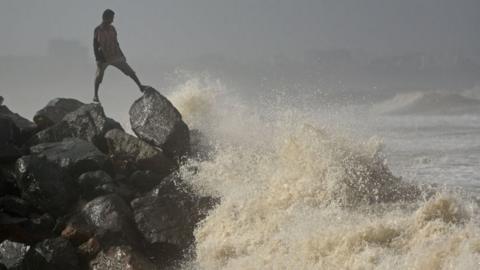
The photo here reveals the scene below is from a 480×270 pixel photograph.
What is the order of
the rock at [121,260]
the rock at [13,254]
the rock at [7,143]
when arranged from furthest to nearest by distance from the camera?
1. the rock at [7,143]
2. the rock at [121,260]
3. the rock at [13,254]

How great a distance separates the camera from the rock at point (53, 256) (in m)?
6.33

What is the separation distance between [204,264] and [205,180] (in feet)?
6.45

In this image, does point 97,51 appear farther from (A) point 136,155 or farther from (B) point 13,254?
(B) point 13,254

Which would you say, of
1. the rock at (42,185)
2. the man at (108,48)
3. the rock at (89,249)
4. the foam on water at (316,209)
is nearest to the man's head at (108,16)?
the man at (108,48)

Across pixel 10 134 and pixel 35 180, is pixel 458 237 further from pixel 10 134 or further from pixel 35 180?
pixel 10 134

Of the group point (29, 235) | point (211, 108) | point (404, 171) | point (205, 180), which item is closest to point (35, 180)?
point (29, 235)

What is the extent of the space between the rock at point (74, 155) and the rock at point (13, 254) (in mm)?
1815

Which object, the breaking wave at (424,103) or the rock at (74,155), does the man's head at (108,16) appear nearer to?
the rock at (74,155)

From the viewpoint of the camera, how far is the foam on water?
19.7ft

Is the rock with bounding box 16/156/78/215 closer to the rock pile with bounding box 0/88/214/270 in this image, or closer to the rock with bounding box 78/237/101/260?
the rock pile with bounding box 0/88/214/270

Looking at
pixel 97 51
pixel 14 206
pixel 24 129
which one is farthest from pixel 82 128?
pixel 14 206

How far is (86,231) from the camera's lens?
6.99m

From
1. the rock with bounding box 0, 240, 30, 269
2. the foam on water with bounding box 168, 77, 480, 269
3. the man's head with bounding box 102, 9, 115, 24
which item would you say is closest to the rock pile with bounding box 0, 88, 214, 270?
the rock with bounding box 0, 240, 30, 269

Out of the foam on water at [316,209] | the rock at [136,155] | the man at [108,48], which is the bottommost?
the foam on water at [316,209]
